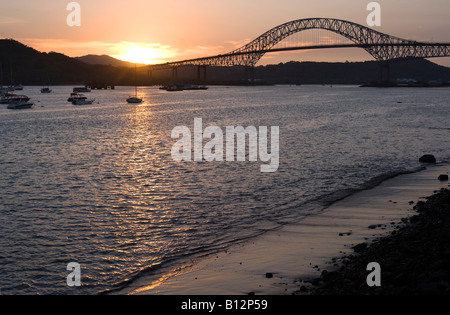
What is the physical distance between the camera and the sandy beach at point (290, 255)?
908 centimetres

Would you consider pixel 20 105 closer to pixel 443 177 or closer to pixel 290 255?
pixel 443 177

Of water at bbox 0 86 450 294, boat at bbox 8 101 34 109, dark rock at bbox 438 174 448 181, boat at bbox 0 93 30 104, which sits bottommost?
water at bbox 0 86 450 294

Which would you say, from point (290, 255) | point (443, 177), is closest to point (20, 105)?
point (443, 177)

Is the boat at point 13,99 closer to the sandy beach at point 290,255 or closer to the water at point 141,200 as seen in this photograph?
the water at point 141,200

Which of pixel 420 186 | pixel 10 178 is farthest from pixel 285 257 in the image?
pixel 10 178

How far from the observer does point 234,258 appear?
1084 cm

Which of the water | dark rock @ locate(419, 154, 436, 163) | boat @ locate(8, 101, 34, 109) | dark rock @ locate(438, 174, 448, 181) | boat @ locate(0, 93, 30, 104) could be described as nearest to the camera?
the water

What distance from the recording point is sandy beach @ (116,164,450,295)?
9078 millimetres

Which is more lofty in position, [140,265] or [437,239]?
[437,239]

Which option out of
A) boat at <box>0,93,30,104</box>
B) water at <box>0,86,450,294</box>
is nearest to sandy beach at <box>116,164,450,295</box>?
water at <box>0,86,450,294</box>

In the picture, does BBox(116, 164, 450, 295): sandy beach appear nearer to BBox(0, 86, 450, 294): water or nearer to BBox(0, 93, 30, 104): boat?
BBox(0, 86, 450, 294): water

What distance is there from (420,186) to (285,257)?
968 centimetres

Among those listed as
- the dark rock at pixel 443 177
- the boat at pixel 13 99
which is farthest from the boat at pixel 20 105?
the dark rock at pixel 443 177

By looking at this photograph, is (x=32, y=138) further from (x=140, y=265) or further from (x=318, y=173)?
(x=140, y=265)
